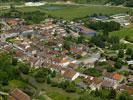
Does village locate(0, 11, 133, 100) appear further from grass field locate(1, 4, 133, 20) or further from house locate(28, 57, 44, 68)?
grass field locate(1, 4, 133, 20)

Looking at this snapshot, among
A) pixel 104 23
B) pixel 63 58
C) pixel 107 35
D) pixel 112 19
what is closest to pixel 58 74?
pixel 63 58

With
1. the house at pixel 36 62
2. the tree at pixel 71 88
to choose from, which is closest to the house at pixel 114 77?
the tree at pixel 71 88

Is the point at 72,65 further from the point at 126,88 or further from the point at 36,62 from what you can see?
the point at 126,88

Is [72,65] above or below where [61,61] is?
Answer: below

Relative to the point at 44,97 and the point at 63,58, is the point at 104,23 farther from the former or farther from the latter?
the point at 44,97

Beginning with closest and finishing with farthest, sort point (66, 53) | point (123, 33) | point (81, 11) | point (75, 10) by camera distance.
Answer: point (66, 53) < point (123, 33) < point (81, 11) < point (75, 10)

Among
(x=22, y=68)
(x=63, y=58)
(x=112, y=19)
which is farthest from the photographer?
(x=112, y=19)

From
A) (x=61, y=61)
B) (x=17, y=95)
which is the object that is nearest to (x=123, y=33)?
(x=61, y=61)
